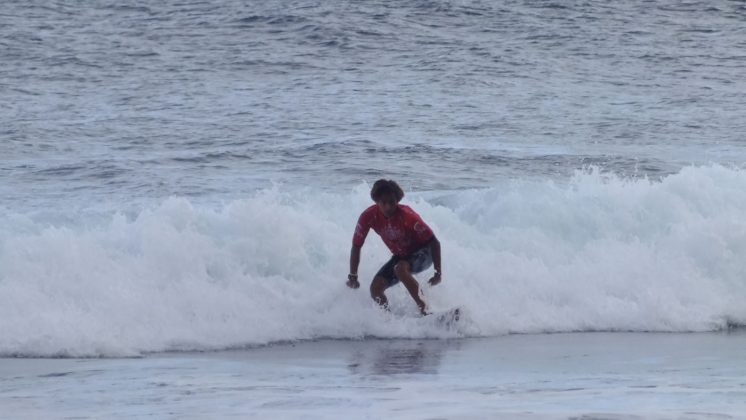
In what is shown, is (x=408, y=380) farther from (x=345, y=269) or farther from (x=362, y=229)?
(x=345, y=269)

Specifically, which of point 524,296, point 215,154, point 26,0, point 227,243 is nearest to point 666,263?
point 524,296

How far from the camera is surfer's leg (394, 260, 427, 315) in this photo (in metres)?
9.56

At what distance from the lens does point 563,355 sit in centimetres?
848

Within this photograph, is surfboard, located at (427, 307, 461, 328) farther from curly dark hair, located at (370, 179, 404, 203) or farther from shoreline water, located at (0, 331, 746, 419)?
curly dark hair, located at (370, 179, 404, 203)

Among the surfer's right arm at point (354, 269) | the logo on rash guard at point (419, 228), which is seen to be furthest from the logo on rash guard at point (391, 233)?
the surfer's right arm at point (354, 269)

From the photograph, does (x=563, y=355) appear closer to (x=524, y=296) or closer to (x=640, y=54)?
(x=524, y=296)

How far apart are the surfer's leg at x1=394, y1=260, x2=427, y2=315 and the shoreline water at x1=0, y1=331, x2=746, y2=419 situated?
37cm

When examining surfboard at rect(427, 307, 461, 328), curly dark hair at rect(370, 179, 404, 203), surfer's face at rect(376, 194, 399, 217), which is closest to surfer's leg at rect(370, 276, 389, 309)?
surfboard at rect(427, 307, 461, 328)

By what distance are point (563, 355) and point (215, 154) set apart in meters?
9.67

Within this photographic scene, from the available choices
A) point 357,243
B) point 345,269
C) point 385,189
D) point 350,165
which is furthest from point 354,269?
point 350,165

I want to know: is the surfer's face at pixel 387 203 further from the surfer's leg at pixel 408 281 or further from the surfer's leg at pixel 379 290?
the surfer's leg at pixel 379 290

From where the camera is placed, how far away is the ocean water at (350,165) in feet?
33.1

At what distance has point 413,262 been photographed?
973cm

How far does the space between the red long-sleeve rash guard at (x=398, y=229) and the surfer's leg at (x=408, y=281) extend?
0.13 metres
